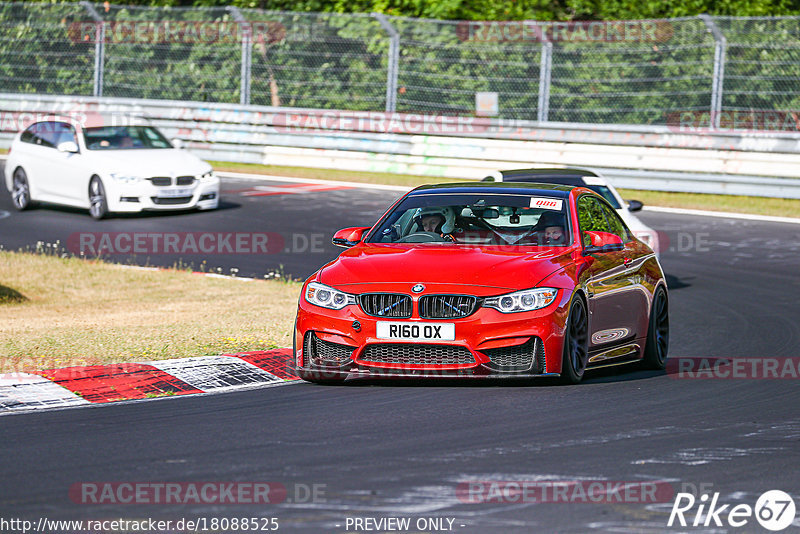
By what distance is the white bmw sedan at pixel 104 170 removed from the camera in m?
21.3

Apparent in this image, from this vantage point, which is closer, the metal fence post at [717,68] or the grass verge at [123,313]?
the grass verge at [123,313]

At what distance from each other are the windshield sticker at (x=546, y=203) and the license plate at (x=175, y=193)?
39.5 feet

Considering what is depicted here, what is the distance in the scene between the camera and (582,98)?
25406 mm

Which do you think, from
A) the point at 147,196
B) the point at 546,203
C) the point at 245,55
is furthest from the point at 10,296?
the point at 245,55

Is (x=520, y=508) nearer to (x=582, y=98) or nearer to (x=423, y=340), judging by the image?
(x=423, y=340)

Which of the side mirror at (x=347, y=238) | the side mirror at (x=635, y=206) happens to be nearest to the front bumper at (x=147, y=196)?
the side mirror at (x=635, y=206)

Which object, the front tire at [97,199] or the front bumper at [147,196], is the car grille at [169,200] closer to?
the front bumper at [147,196]

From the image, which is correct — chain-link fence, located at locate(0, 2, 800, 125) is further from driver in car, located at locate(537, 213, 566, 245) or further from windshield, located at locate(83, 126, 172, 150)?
driver in car, located at locate(537, 213, 566, 245)

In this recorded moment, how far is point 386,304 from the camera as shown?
29.8ft

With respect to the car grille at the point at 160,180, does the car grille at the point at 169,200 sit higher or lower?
lower

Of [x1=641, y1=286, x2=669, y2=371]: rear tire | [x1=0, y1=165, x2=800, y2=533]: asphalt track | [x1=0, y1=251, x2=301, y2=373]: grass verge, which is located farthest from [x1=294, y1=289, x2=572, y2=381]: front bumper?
[x1=0, y1=251, x2=301, y2=373]: grass verge

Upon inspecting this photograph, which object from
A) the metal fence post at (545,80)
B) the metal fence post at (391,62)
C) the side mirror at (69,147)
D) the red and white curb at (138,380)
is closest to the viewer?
the red and white curb at (138,380)

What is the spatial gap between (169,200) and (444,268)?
12.9 m

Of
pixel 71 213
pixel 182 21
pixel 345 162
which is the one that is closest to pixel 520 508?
pixel 71 213
